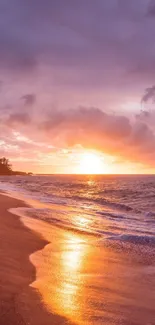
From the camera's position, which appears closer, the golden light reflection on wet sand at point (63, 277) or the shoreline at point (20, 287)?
the shoreline at point (20, 287)

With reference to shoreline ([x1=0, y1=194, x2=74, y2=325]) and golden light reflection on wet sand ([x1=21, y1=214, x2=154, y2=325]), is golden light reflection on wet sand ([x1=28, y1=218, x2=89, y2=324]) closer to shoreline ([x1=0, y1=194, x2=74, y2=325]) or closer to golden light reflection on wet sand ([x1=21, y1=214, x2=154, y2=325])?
golden light reflection on wet sand ([x1=21, y1=214, x2=154, y2=325])

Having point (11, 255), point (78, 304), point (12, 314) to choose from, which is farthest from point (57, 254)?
point (12, 314)

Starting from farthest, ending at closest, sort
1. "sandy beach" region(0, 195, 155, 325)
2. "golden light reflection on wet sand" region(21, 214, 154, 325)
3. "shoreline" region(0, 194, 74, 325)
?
"golden light reflection on wet sand" region(21, 214, 154, 325) < "sandy beach" region(0, 195, 155, 325) < "shoreline" region(0, 194, 74, 325)

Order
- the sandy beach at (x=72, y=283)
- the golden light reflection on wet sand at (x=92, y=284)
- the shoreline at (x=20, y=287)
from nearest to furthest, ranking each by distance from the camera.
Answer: the shoreline at (x=20, y=287), the sandy beach at (x=72, y=283), the golden light reflection on wet sand at (x=92, y=284)

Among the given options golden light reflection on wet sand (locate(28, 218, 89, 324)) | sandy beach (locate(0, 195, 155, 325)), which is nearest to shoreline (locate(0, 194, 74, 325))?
sandy beach (locate(0, 195, 155, 325))

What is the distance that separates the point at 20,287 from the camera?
667 cm

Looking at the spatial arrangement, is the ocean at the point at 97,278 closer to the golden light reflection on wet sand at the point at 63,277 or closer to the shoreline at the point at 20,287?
the golden light reflection on wet sand at the point at 63,277

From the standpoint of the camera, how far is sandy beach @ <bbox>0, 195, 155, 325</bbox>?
557cm

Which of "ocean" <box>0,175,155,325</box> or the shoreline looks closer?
the shoreline

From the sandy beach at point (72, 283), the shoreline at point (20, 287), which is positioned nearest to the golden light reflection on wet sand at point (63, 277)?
the sandy beach at point (72, 283)

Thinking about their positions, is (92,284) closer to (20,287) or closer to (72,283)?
(72,283)

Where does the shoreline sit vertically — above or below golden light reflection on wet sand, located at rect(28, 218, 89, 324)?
above

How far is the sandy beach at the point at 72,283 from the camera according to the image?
5565mm

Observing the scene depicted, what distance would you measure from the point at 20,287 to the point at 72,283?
1325 millimetres
